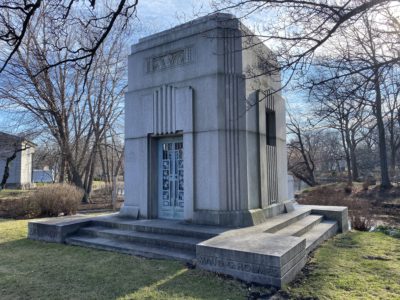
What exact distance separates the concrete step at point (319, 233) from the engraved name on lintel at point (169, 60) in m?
4.92

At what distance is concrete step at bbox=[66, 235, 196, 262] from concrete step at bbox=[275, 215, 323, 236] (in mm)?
2235

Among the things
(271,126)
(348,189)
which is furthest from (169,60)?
(348,189)

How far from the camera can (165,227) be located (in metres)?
6.66

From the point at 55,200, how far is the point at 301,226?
8.89m

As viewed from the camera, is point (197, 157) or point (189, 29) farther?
point (189, 29)

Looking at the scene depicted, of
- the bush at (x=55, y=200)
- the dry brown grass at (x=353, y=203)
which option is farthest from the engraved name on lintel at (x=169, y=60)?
the dry brown grass at (x=353, y=203)

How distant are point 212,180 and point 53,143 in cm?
1537

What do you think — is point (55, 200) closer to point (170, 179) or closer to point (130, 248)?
point (170, 179)

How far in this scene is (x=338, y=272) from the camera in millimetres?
4902

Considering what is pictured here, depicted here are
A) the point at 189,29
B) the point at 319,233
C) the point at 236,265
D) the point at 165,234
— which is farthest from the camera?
the point at 189,29

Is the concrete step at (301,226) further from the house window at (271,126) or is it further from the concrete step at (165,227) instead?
the house window at (271,126)

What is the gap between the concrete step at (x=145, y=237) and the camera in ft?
19.2

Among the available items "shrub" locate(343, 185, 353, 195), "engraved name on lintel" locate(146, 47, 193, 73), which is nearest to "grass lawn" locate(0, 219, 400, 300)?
"engraved name on lintel" locate(146, 47, 193, 73)

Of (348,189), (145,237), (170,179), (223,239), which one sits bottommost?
(145,237)
